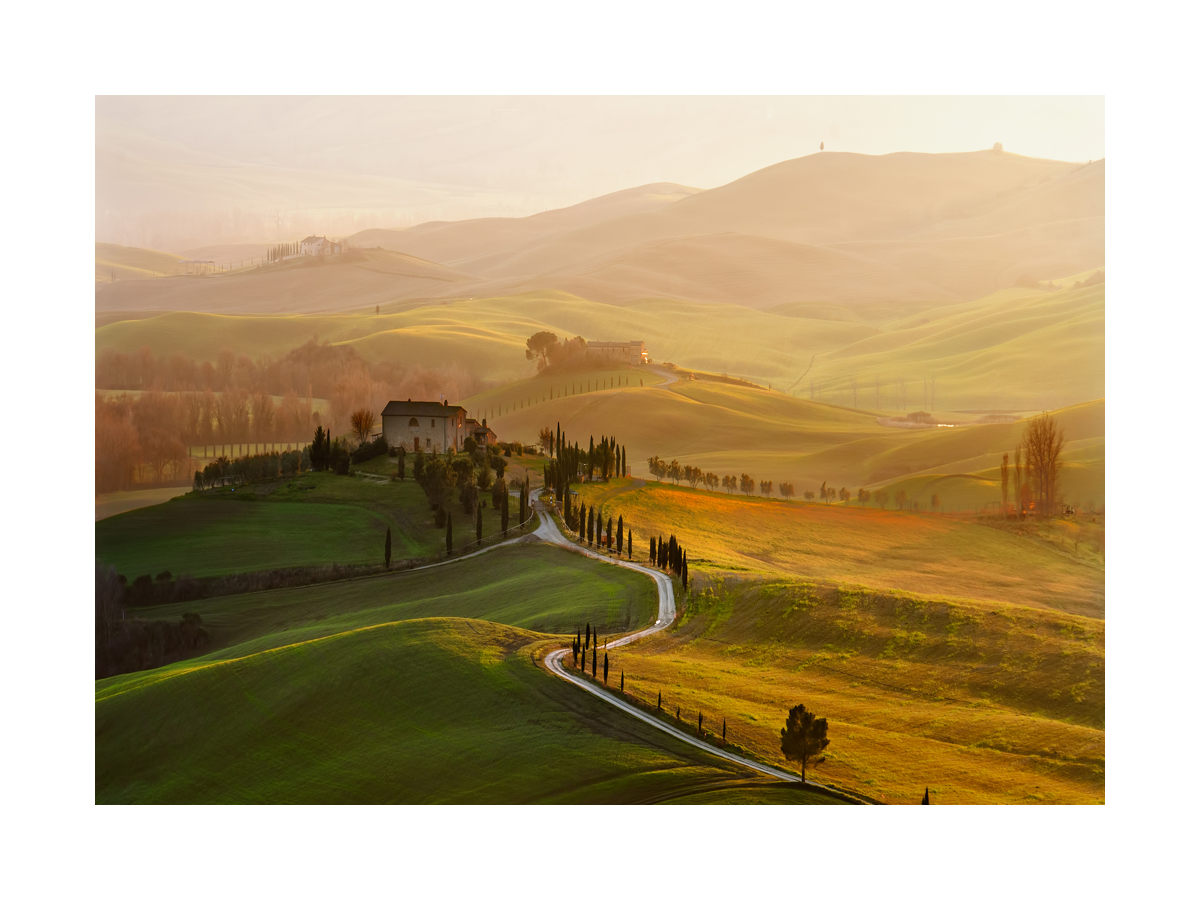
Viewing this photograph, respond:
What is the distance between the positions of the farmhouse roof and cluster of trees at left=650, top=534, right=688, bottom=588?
25595 mm

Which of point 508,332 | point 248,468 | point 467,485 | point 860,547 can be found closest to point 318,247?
point 508,332

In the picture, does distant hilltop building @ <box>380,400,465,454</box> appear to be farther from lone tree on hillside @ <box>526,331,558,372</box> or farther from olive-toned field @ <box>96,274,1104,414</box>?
lone tree on hillside @ <box>526,331,558,372</box>

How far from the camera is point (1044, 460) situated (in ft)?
173

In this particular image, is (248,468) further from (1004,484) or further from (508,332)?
(508,332)

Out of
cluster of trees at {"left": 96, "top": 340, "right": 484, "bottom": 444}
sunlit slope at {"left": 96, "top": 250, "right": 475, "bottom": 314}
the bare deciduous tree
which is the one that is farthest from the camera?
sunlit slope at {"left": 96, "top": 250, "right": 475, "bottom": 314}

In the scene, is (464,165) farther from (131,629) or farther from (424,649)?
(424,649)

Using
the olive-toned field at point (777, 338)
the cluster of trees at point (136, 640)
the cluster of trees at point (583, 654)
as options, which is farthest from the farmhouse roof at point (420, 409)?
the cluster of trees at point (583, 654)

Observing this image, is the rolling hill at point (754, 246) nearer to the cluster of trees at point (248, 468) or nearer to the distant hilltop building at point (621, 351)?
the distant hilltop building at point (621, 351)

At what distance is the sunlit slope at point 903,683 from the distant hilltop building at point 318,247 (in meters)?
85.8

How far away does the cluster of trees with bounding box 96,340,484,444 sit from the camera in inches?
2736

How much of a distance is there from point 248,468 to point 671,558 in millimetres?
31747

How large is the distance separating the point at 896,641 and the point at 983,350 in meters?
81.5

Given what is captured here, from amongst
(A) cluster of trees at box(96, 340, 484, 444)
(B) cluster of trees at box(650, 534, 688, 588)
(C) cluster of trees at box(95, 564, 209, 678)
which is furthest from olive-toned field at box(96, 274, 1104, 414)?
(B) cluster of trees at box(650, 534, 688, 588)

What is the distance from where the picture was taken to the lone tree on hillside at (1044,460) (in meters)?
50.3
